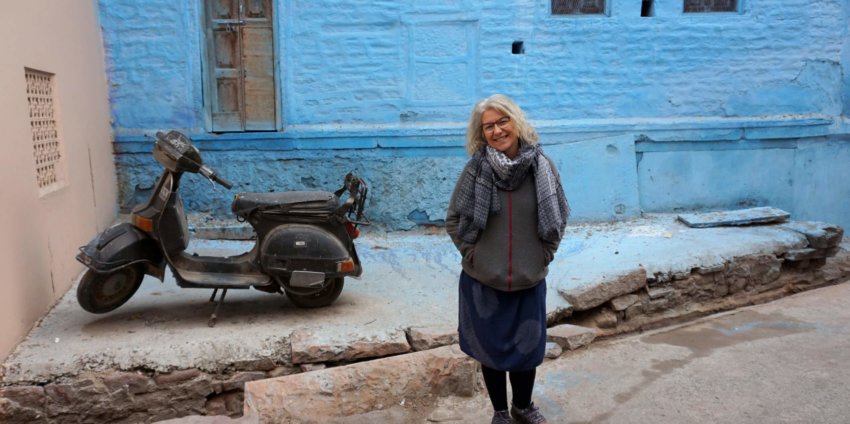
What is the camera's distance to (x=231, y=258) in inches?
165

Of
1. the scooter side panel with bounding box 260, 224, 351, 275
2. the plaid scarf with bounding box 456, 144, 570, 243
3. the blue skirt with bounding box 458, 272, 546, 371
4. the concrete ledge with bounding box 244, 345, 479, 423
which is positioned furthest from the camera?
the scooter side panel with bounding box 260, 224, 351, 275

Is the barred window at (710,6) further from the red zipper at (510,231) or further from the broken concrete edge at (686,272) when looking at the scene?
the red zipper at (510,231)

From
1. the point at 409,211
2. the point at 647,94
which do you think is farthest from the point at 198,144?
the point at 647,94

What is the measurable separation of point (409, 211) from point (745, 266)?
3108 mm

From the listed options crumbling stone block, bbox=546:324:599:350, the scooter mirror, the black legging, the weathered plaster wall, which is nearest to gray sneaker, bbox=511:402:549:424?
the black legging

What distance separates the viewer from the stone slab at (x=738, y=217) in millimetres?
6281

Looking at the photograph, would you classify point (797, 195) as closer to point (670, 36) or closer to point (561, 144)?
point (670, 36)

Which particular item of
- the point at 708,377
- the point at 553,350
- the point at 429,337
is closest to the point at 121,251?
the point at 429,337

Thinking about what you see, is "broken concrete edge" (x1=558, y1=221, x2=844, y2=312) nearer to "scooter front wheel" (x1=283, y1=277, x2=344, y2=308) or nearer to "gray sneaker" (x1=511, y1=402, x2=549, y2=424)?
"gray sneaker" (x1=511, y1=402, x2=549, y2=424)

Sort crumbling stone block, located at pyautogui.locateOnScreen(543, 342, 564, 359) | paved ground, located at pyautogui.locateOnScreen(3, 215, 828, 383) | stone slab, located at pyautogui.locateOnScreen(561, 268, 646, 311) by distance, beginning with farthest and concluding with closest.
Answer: stone slab, located at pyautogui.locateOnScreen(561, 268, 646, 311)
crumbling stone block, located at pyautogui.locateOnScreen(543, 342, 564, 359)
paved ground, located at pyautogui.locateOnScreen(3, 215, 828, 383)

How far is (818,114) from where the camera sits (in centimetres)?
678

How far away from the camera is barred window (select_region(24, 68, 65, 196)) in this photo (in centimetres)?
419

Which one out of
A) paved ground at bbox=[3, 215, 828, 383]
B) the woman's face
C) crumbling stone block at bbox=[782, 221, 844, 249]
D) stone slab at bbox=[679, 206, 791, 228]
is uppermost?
the woman's face

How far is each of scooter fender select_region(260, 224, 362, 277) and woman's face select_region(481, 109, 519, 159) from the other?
1.61 m
